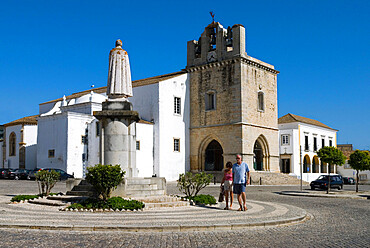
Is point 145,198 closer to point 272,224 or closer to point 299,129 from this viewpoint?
point 272,224

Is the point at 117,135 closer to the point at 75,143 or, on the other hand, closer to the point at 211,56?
the point at 75,143

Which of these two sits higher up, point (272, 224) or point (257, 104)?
point (257, 104)

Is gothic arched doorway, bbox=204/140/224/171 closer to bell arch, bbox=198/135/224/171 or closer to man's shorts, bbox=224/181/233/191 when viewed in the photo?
Answer: bell arch, bbox=198/135/224/171

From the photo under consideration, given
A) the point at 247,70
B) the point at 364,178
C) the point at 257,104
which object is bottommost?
the point at 364,178

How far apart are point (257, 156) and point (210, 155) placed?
15.1 ft

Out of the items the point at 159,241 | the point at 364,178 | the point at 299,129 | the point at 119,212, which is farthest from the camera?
the point at 364,178

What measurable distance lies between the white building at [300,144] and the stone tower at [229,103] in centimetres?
968

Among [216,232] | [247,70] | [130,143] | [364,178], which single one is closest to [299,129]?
[364,178]

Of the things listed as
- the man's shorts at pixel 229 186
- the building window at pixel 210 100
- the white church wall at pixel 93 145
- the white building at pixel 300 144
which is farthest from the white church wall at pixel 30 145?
the man's shorts at pixel 229 186

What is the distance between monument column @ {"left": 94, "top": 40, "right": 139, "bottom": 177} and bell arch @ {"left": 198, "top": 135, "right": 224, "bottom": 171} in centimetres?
2509

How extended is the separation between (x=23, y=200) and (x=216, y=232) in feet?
27.0

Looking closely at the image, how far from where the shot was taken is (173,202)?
13.7 m

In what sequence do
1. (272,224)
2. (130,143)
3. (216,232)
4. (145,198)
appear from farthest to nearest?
(130,143) < (145,198) < (272,224) < (216,232)

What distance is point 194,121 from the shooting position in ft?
133
